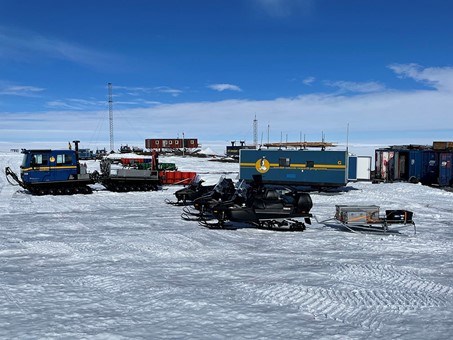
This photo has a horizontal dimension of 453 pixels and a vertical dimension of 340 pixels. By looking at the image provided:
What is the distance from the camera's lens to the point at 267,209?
473 inches

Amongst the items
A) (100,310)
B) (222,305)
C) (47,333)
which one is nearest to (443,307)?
(222,305)

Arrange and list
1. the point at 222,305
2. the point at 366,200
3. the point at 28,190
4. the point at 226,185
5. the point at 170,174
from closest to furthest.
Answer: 1. the point at 222,305
2. the point at 226,185
3. the point at 366,200
4. the point at 28,190
5. the point at 170,174

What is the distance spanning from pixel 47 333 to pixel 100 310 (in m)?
0.87

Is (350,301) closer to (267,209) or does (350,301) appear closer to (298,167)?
(267,209)

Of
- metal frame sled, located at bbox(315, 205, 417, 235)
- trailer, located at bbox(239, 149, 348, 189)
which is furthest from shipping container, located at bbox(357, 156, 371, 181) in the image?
metal frame sled, located at bbox(315, 205, 417, 235)

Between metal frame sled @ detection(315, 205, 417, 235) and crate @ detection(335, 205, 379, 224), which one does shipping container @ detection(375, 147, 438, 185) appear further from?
crate @ detection(335, 205, 379, 224)

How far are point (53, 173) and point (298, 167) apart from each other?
→ 45.9 ft

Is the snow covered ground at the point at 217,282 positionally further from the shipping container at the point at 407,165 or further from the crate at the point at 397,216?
the shipping container at the point at 407,165

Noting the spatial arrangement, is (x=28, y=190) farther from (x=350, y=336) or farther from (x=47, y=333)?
(x=350, y=336)

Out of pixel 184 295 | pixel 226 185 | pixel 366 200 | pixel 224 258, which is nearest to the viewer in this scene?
pixel 184 295

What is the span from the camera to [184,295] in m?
6.32

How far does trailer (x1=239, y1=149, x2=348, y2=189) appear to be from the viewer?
2214 cm

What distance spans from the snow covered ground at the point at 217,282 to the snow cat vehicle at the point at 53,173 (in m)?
7.71

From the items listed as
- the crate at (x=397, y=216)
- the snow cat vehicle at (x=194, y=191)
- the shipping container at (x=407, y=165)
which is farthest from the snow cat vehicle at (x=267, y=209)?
the shipping container at (x=407, y=165)
